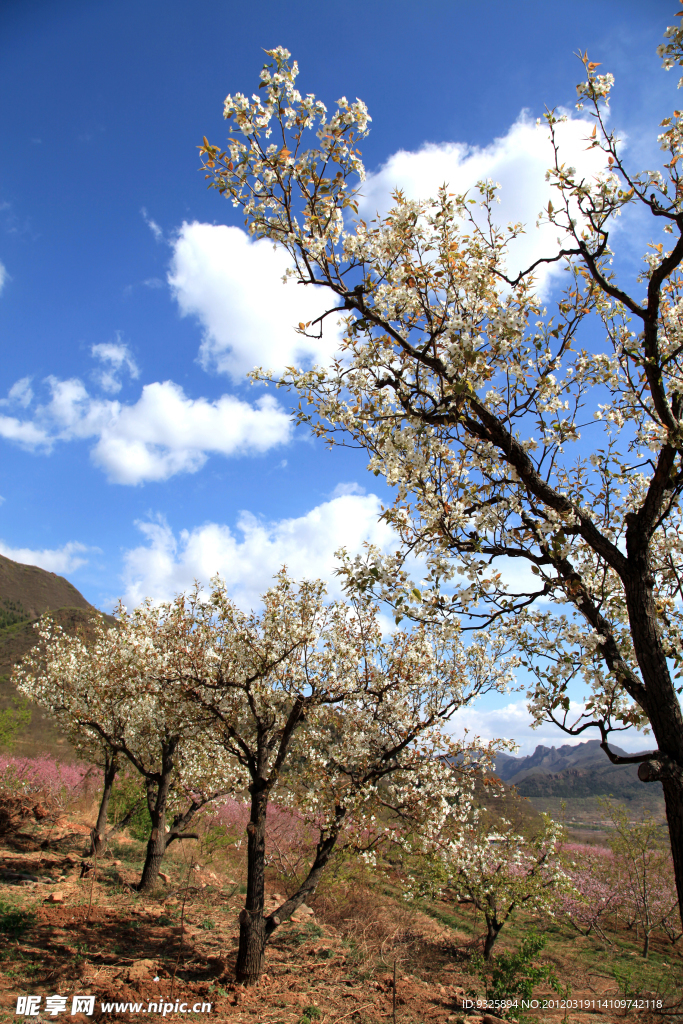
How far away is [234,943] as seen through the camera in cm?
931

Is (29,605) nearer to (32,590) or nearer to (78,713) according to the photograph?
(32,590)

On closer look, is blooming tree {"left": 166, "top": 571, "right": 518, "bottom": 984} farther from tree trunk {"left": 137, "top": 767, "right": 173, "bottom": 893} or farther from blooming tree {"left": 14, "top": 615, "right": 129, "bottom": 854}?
blooming tree {"left": 14, "top": 615, "right": 129, "bottom": 854}

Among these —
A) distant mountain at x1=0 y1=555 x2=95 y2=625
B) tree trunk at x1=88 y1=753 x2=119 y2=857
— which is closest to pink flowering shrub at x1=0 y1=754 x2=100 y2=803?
tree trunk at x1=88 y1=753 x2=119 y2=857

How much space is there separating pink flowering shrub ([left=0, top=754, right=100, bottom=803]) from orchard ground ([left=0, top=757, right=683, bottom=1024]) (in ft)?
2.82

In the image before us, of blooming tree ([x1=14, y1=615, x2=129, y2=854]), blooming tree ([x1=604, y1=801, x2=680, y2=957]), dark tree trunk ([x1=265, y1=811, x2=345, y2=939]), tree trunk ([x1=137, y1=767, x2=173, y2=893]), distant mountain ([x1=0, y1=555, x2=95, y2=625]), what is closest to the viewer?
dark tree trunk ([x1=265, y1=811, x2=345, y2=939])

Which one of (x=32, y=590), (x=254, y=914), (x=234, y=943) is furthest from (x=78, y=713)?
(x=32, y=590)

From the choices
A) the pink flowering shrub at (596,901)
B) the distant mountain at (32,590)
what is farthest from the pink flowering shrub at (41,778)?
the distant mountain at (32,590)

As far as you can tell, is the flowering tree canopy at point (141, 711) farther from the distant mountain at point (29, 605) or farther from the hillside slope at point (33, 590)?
the hillside slope at point (33, 590)

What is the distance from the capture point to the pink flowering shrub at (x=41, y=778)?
17.7 m

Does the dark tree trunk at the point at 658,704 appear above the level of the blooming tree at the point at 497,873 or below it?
above

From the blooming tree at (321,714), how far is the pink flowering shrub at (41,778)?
1432 centimetres

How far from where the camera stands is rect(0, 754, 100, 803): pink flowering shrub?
1766 centimetres

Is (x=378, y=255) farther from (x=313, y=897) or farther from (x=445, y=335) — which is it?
(x=313, y=897)

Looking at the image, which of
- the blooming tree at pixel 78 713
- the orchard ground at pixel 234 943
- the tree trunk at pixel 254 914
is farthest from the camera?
the blooming tree at pixel 78 713
